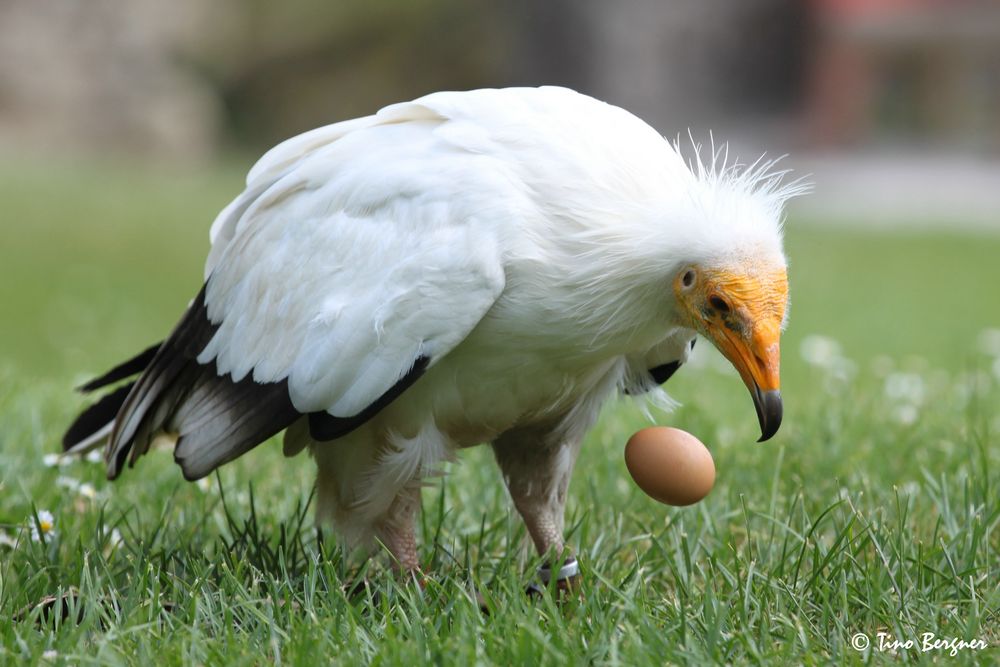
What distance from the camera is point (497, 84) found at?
72.3ft

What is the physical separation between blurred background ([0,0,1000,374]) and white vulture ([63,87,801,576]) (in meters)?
8.76

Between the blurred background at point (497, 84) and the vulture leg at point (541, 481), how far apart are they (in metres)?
8.76

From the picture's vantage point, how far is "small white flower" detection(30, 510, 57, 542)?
3.21 metres

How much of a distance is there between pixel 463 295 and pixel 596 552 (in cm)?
94

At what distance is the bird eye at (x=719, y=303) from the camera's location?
109 inches

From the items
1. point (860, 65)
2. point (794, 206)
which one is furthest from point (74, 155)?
point (860, 65)

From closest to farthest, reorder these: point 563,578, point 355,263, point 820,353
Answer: point 355,263, point 563,578, point 820,353

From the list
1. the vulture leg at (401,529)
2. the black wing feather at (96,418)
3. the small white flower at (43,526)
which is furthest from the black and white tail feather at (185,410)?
the vulture leg at (401,529)

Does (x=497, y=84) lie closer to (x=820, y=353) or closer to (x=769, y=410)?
(x=820, y=353)

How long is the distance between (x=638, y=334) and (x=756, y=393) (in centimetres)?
35

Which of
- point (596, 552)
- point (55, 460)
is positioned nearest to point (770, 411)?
point (596, 552)

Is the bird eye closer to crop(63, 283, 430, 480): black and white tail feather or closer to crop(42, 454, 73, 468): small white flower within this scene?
crop(63, 283, 430, 480): black and white tail feather

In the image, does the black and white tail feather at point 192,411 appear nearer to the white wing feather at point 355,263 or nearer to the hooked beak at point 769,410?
the white wing feather at point 355,263

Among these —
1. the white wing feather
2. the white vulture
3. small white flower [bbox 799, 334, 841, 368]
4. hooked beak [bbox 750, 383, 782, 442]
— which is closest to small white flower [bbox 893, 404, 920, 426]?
small white flower [bbox 799, 334, 841, 368]
